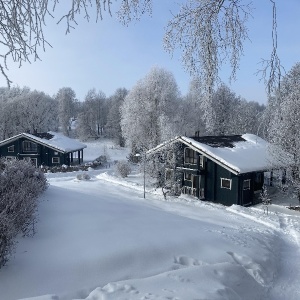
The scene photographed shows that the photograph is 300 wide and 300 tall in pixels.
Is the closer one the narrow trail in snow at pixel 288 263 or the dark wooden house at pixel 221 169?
the narrow trail in snow at pixel 288 263

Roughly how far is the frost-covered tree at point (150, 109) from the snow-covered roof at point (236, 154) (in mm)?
10508

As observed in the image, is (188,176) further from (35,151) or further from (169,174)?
(35,151)

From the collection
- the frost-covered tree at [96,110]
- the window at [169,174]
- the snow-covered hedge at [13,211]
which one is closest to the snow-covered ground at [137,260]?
the snow-covered hedge at [13,211]

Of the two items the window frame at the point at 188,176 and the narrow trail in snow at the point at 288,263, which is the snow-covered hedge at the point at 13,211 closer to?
the narrow trail in snow at the point at 288,263

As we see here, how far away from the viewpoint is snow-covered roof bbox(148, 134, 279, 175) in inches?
858

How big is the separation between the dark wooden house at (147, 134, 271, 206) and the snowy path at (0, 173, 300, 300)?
9.61m

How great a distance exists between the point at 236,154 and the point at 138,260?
58.4 feet

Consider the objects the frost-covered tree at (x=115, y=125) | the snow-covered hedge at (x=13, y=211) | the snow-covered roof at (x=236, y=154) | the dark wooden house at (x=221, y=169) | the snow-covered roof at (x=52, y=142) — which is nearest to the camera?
the snow-covered hedge at (x=13, y=211)

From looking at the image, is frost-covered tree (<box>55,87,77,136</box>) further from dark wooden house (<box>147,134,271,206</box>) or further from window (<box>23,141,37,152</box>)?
dark wooden house (<box>147,134,271,206</box>)

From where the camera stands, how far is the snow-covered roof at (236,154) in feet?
71.5

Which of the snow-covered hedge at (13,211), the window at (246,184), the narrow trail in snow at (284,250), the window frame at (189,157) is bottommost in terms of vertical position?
the narrow trail in snow at (284,250)

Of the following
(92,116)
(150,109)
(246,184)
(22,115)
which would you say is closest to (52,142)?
(150,109)

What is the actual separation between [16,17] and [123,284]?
545 centimetres

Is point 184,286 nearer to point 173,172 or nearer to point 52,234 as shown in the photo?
point 52,234
